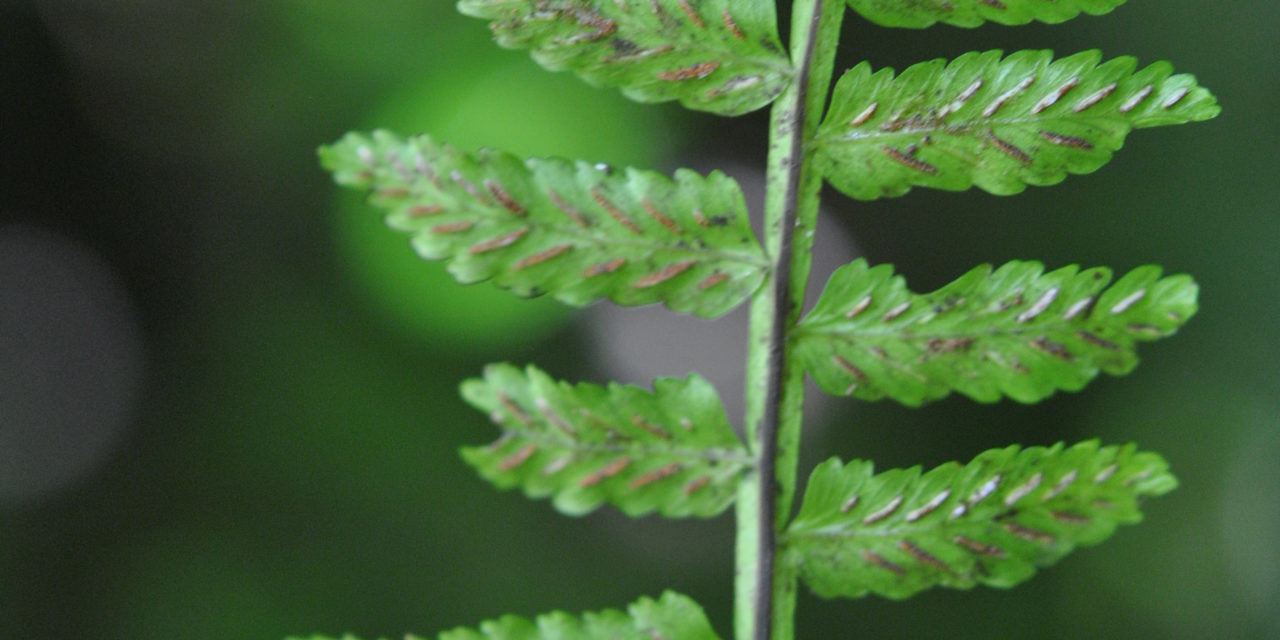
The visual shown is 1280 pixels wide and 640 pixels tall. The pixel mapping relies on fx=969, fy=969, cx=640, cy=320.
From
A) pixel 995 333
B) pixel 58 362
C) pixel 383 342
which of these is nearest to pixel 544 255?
pixel 995 333

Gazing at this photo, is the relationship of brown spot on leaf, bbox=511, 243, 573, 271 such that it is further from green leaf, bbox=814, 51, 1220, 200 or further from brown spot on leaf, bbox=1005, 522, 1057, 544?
brown spot on leaf, bbox=1005, 522, 1057, 544

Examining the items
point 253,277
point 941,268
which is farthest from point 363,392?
point 941,268

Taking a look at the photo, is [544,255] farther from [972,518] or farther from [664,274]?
[972,518]

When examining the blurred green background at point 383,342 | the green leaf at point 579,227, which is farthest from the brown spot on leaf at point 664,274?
the blurred green background at point 383,342

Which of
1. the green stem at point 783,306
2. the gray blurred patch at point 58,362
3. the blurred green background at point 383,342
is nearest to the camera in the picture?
the green stem at point 783,306

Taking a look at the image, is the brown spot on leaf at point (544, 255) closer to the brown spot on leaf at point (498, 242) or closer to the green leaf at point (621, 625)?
the brown spot on leaf at point (498, 242)

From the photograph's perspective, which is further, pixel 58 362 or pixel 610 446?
pixel 58 362
